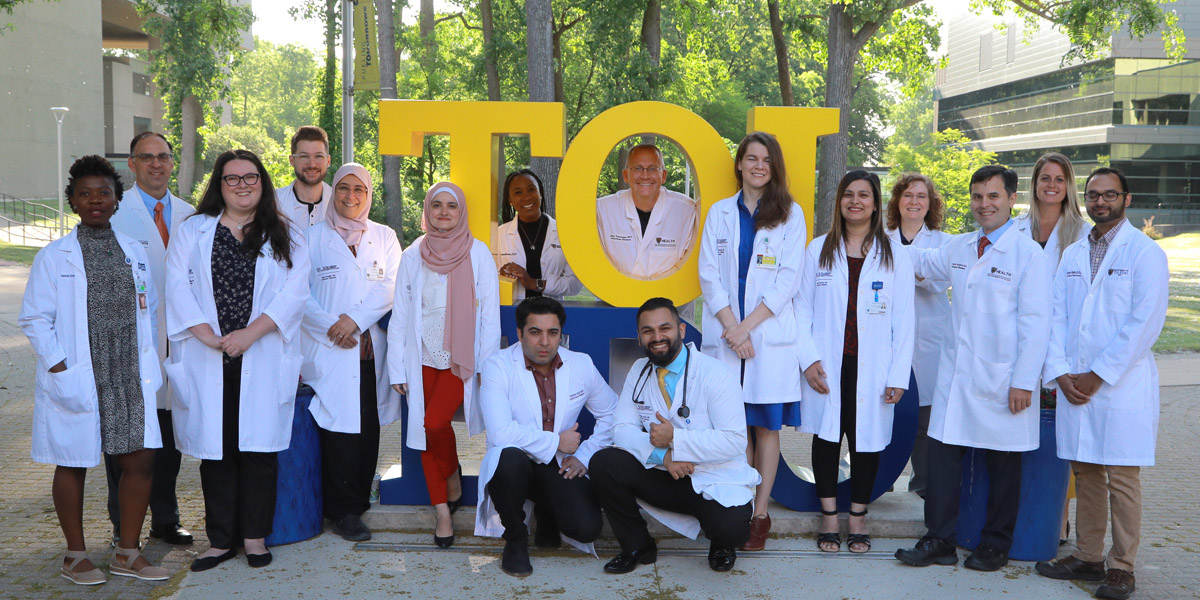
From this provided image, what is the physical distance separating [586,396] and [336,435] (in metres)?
1.43

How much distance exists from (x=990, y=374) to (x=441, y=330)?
2853mm

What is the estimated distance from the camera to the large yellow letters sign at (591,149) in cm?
511

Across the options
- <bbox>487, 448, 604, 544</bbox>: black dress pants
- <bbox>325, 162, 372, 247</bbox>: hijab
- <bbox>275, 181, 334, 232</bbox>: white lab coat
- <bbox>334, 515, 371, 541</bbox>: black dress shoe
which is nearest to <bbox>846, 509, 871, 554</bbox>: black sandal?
<bbox>487, 448, 604, 544</bbox>: black dress pants

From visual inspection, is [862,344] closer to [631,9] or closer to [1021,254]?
[1021,254]

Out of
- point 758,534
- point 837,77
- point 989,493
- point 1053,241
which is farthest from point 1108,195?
point 837,77

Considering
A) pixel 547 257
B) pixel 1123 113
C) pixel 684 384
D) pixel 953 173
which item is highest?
pixel 1123 113

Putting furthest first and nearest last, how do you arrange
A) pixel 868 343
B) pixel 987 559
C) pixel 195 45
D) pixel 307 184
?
pixel 195 45 < pixel 307 184 < pixel 868 343 < pixel 987 559

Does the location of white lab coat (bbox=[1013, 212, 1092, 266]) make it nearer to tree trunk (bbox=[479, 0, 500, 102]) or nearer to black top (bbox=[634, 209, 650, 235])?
black top (bbox=[634, 209, 650, 235])

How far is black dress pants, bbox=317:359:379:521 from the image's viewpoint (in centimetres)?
496

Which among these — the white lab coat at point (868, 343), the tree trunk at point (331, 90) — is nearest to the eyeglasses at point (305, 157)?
the white lab coat at point (868, 343)

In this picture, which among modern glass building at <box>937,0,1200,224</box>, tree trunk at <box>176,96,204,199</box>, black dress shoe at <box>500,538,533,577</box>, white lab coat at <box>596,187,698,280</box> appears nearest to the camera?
black dress shoe at <box>500,538,533,577</box>

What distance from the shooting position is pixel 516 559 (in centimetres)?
442

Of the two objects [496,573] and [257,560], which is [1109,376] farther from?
[257,560]

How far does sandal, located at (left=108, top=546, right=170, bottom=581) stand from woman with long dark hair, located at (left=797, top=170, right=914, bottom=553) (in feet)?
11.0
